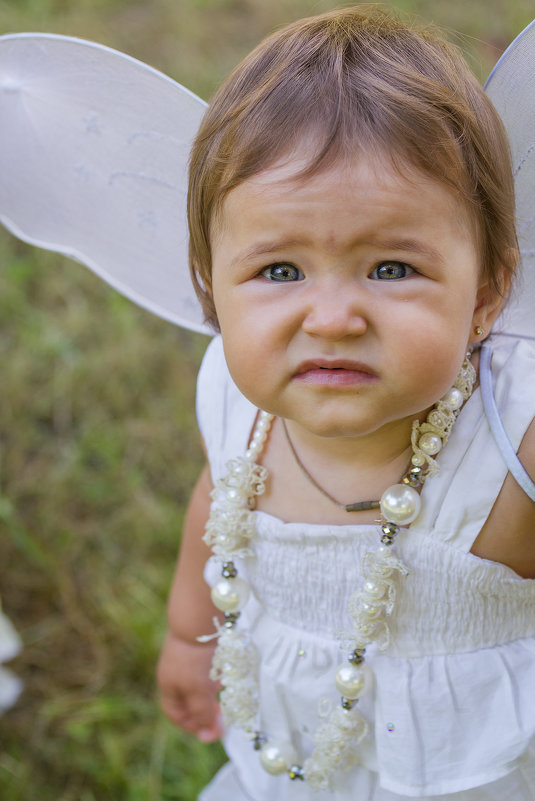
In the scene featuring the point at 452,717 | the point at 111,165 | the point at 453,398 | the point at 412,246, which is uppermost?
the point at 111,165

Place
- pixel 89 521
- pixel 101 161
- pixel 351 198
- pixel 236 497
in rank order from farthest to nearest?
pixel 89 521
pixel 101 161
pixel 236 497
pixel 351 198

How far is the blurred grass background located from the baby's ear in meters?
0.67

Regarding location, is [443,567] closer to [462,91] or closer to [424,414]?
[424,414]

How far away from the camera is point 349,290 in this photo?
2.75ft

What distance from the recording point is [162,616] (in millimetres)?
1692

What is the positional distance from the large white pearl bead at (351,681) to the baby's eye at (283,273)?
0.43m

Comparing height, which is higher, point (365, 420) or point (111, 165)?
point (111, 165)

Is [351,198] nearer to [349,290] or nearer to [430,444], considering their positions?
[349,290]

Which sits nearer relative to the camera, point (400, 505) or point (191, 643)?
point (400, 505)

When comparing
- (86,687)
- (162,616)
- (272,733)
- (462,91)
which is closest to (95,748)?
(86,687)

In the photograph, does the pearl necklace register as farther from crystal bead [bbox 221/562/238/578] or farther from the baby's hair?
the baby's hair

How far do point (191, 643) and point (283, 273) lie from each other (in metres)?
0.64

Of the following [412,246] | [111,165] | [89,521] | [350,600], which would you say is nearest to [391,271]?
[412,246]

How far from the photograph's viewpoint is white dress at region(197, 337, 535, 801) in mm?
953
